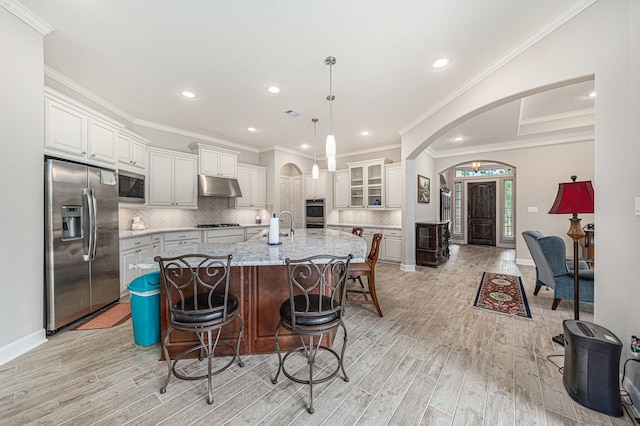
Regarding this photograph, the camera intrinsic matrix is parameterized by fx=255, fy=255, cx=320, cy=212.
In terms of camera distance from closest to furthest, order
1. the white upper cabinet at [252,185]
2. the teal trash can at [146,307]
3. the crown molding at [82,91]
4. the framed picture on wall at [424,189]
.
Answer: the teal trash can at [146,307]
the crown molding at [82,91]
the white upper cabinet at [252,185]
the framed picture on wall at [424,189]

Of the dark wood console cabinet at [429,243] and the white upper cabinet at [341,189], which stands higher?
the white upper cabinet at [341,189]

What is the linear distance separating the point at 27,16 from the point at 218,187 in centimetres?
334

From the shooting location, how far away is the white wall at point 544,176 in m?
5.20

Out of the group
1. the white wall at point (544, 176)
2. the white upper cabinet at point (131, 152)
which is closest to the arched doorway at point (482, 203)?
the white wall at point (544, 176)

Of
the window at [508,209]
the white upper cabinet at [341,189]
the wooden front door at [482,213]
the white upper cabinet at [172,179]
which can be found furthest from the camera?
the wooden front door at [482,213]

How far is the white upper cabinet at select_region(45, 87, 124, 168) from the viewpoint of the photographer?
2.54 metres

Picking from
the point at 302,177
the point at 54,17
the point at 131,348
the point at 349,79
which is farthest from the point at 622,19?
the point at 302,177

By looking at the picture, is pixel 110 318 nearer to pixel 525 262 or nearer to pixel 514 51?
pixel 514 51

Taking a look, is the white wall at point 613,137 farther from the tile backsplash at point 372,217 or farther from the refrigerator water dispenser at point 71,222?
the refrigerator water dispenser at point 71,222

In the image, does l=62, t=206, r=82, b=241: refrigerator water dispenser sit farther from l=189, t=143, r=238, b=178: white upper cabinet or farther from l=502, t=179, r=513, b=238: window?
l=502, t=179, r=513, b=238: window

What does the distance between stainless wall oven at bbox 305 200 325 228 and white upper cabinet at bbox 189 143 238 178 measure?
2193 millimetres

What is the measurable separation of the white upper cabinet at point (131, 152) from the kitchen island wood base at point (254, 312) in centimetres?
265

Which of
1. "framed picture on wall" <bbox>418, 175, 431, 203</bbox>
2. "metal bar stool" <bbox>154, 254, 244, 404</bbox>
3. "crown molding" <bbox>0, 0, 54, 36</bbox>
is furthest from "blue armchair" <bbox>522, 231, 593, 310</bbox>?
"crown molding" <bbox>0, 0, 54, 36</bbox>

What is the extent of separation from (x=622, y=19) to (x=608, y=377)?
2364 mm
